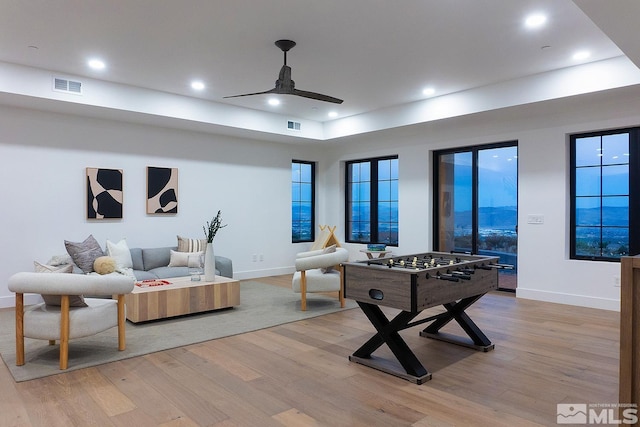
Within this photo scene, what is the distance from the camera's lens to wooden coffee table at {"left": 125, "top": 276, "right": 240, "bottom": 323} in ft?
15.2

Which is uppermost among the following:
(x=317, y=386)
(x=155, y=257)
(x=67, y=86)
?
(x=67, y=86)

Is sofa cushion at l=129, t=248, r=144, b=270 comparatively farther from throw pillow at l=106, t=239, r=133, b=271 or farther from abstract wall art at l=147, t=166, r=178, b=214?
abstract wall art at l=147, t=166, r=178, b=214

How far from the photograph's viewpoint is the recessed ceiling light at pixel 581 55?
14.7ft

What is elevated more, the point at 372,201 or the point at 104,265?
the point at 372,201

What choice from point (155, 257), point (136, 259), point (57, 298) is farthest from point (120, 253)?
point (57, 298)

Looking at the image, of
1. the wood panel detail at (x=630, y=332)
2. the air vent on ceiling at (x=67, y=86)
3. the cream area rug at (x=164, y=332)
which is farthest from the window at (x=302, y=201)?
the wood panel detail at (x=630, y=332)

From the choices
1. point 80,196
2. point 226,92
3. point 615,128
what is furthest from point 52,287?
point 615,128

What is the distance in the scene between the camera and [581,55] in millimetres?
4574

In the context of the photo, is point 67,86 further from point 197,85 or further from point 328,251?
point 328,251

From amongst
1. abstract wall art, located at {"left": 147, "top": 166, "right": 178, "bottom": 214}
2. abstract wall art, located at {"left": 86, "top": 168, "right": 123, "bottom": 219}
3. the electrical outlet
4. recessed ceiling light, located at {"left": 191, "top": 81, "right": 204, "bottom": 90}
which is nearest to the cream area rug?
abstract wall art, located at {"left": 86, "top": 168, "right": 123, "bottom": 219}

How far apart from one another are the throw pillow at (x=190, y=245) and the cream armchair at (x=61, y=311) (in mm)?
2896

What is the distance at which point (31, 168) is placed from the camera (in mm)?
5648

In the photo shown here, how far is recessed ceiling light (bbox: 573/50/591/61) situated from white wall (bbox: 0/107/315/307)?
5164 mm

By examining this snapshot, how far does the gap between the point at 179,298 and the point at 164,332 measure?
544 millimetres
